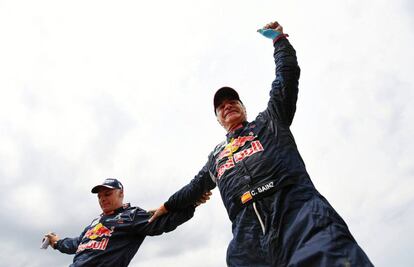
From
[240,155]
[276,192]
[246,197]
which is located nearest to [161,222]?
[240,155]

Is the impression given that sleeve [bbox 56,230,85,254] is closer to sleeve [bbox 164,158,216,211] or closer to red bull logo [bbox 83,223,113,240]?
red bull logo [bbox 83,223,113,240]

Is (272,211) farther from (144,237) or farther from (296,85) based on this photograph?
(144,237)

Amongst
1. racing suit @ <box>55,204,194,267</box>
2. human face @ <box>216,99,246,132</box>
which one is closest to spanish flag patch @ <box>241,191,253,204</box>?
human face @ <box>216,99,246,132</box>

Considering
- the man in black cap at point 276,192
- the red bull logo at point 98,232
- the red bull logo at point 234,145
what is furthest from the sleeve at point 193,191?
the red bull logo at point 98,232

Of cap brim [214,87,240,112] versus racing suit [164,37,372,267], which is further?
cap brim [214,87,240,112]

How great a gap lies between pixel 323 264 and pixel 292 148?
1417mm

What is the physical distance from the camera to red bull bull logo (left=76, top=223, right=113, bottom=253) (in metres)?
6.02

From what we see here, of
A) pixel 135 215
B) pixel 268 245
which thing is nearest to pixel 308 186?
pixel 268 245

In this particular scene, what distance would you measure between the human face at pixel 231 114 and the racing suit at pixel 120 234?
6.00ft

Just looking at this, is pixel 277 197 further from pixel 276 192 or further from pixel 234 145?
pixel 234 145

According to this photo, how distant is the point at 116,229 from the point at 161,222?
101 cm

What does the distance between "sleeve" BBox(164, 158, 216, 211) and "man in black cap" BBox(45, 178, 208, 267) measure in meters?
0.20

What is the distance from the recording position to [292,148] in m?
3.77

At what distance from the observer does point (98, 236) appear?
6.17m
